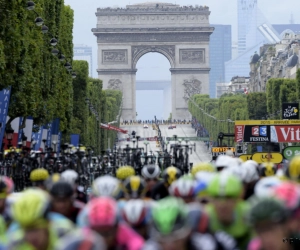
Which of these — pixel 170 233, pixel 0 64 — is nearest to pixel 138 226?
pixel 170 233

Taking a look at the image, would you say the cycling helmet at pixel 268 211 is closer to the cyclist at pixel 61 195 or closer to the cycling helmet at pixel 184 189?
the cyclist at pixel 61 195

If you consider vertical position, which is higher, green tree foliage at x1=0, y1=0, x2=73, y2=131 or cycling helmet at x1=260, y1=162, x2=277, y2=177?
green tree foliage at x1=0, y1=0, x2=73, y2=131

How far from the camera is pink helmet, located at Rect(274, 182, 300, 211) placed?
734 centimetres

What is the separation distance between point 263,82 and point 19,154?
115 m

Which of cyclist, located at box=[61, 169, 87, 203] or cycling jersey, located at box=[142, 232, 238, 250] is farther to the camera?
cyclist, located at box=[61, 169, 87, 203]

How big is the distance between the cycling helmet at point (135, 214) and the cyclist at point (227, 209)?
1.53 ft

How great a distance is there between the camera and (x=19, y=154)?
26.9 m

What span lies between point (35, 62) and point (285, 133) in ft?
36.5

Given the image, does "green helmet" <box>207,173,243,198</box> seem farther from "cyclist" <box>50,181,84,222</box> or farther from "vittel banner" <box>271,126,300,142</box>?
"vittel banner" <box>271,126,300,142</box>

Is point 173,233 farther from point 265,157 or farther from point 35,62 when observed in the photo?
point 35,62

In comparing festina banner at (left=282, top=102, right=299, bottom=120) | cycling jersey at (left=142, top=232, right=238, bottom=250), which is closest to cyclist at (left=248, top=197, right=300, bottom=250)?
cycling jersey at (left=142, top=232, right=238, bottom=250)

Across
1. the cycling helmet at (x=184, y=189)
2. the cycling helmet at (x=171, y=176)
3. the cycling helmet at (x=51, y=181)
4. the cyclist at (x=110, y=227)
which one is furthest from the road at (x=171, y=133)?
the cyclist at (x=110, y=227)

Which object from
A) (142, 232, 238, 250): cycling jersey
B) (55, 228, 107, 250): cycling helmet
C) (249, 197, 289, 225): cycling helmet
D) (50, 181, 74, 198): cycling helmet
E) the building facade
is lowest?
(142, 232, 238, 250): cycling jersey

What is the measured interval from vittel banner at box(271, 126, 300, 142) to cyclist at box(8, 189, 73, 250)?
37768 millimetres
